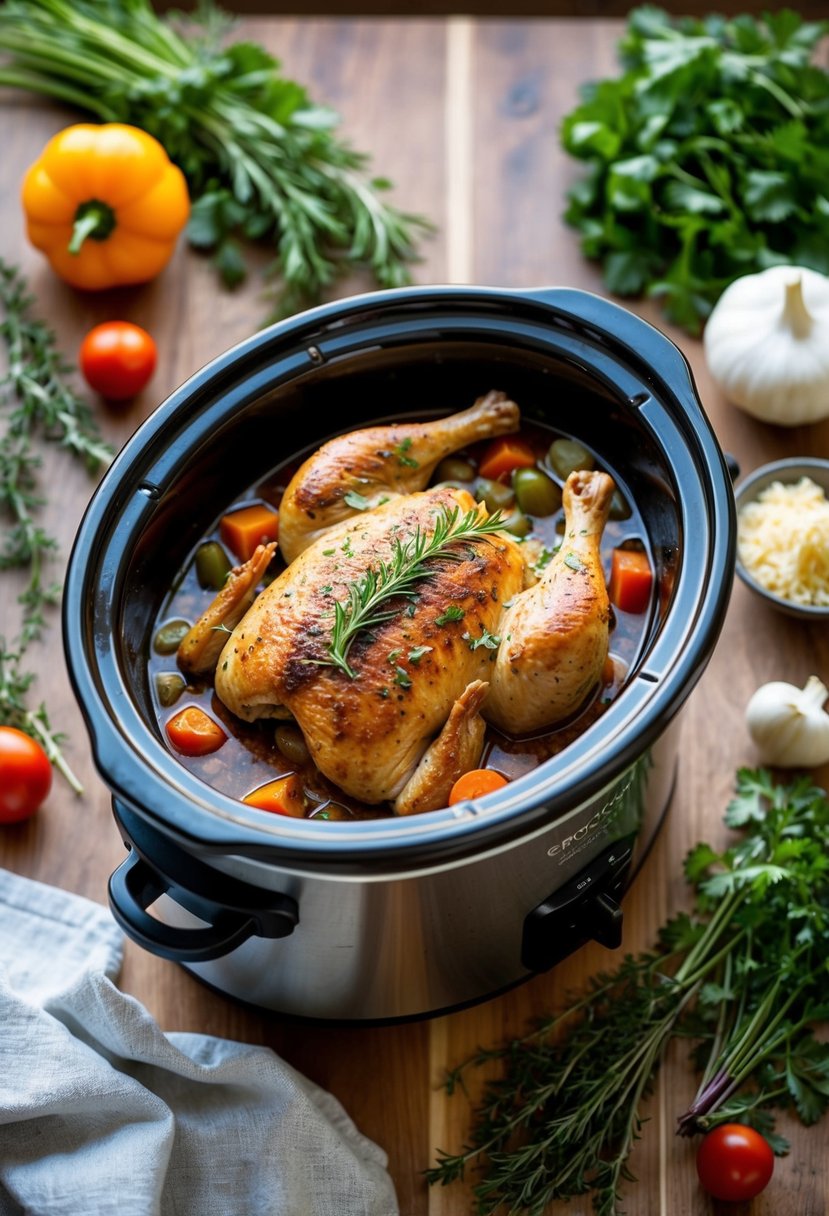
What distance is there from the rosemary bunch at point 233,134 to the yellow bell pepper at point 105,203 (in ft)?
0.45

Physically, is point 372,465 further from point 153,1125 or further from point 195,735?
point 153,1125

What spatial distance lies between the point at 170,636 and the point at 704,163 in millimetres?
1749

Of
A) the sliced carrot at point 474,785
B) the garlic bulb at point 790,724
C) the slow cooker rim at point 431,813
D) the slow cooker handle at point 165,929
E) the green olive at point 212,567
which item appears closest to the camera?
the slow cooker rim at point 431,813

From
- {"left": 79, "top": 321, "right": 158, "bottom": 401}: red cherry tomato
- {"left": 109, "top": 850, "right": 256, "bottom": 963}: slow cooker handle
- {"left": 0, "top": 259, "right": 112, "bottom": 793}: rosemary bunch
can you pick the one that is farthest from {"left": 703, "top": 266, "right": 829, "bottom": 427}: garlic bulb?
{"left": 109, "top": 850, "right": 256, "bottom": 963}: slow cooker handle

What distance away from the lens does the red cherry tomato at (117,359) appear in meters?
2.97

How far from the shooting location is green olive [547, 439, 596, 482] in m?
2.42

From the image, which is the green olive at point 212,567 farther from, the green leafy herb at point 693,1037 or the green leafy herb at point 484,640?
the green leafy herb at point 693,1037

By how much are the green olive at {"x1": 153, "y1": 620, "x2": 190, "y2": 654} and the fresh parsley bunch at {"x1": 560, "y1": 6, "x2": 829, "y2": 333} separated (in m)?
1.43

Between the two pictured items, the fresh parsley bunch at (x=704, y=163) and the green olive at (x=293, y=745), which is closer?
the green olive at (x=293, y=745)

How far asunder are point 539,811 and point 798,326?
4.92 feet

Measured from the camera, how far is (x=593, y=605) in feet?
6.79

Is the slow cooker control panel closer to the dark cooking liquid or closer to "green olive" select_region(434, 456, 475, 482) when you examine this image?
the dark cooking liquid

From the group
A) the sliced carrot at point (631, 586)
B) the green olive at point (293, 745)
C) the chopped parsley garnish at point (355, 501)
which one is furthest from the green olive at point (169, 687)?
the sliced carrot at point (631, 586)

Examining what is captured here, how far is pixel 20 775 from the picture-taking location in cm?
253
